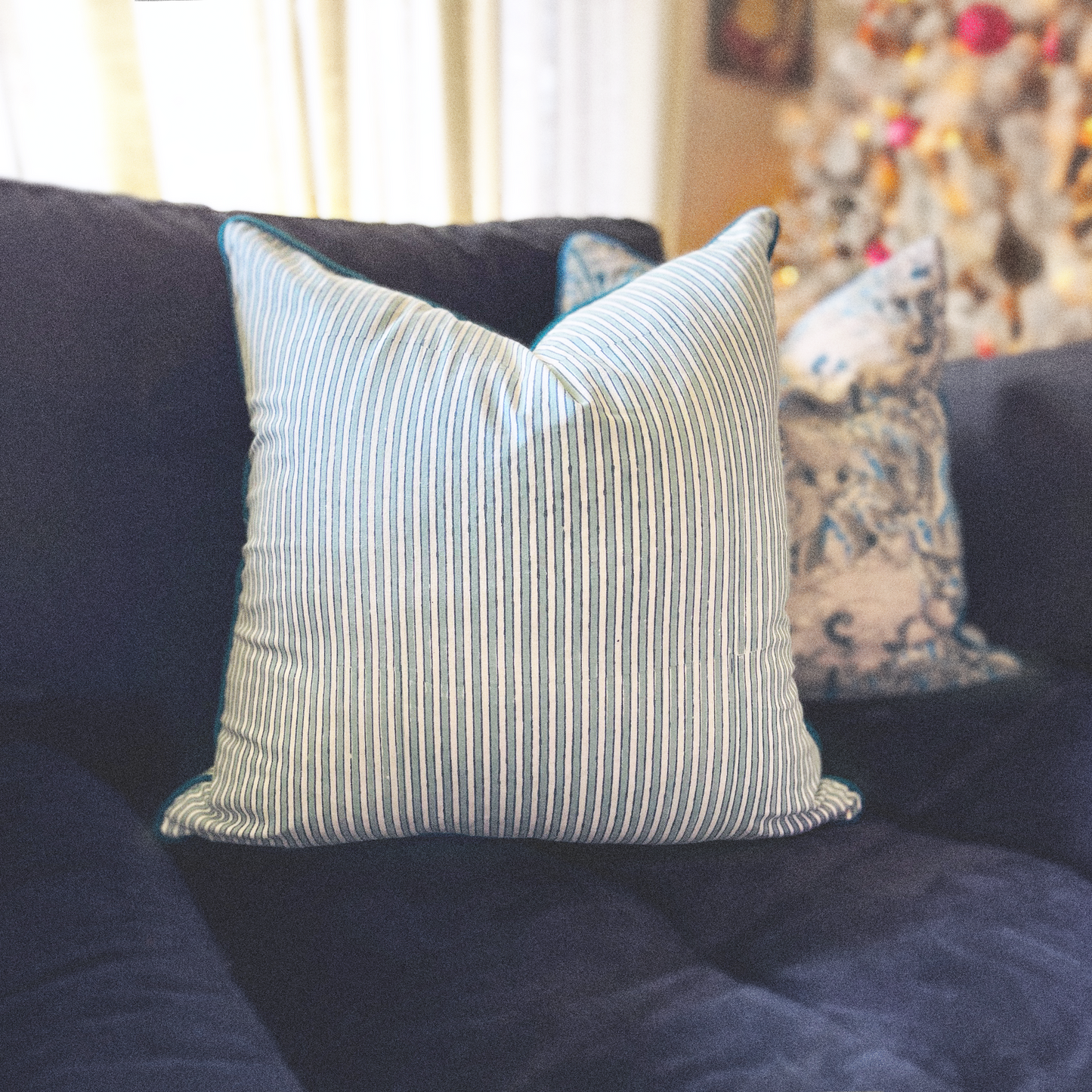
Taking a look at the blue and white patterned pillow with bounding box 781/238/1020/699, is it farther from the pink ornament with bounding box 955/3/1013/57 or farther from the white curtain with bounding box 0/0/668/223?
the pink ornament with bounding box 955/3/1013/57

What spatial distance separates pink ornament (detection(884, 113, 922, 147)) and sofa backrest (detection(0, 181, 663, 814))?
6.76 ft

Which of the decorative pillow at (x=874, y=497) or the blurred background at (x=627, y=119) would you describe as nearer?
the decorative pillow at (x=874, y=497)

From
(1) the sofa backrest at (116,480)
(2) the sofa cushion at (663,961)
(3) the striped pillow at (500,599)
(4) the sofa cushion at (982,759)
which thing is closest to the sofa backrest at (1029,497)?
(4) the sofa cushion at (982,759)

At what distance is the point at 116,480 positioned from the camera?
2.41ft

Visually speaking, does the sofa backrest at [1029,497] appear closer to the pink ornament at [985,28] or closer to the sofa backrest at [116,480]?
the sofa backrest at [116,480]

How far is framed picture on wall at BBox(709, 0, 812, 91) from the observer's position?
8.62 feet

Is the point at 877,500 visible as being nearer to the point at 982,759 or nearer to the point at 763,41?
the point at 982,759

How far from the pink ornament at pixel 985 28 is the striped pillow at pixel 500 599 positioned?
2.04m

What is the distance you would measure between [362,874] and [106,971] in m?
0.21

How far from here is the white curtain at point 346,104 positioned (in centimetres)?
141

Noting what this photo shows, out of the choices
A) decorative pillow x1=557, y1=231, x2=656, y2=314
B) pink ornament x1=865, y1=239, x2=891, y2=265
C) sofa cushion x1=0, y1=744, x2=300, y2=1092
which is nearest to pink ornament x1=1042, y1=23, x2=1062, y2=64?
pink ornament x1=865, y1=239, x2=891, y2=265

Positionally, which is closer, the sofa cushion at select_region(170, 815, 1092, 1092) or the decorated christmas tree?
the sofa cushion at select_region(170, 815, 1092, 1092)

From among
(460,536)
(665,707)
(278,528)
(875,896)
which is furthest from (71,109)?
(875,896)

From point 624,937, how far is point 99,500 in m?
0.51
